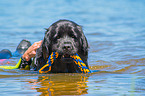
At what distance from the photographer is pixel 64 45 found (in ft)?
20.2

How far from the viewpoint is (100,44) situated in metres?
12.0

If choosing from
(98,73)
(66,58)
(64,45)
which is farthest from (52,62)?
(98,73)

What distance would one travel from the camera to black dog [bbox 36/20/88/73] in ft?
20.6

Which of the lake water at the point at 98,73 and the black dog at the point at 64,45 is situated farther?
the black dog at the point at 64,45

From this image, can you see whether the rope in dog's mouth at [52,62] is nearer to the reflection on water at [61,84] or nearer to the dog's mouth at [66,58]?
the dog's mouth at [66,58]

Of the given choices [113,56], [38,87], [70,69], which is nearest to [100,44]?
[113,56]

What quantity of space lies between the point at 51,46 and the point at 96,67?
2.20 m

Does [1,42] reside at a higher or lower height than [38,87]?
higher

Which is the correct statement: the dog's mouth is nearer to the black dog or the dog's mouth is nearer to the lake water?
the black dog

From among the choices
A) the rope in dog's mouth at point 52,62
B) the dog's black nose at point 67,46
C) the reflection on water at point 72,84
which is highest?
the dog's black nose at point 67,46

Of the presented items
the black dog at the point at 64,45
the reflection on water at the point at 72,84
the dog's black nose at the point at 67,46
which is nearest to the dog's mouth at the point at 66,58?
the black dog at the point at 64,45

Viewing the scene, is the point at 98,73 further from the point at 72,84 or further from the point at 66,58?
the point at 72,84

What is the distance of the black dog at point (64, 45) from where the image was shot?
629cm

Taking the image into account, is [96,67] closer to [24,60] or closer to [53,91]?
[24,60]
